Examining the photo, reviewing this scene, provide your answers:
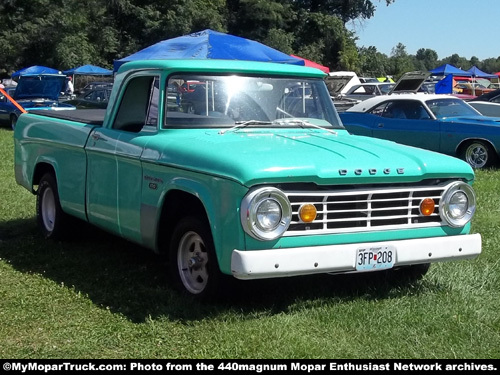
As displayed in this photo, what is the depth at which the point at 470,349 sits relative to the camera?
4.44 metres

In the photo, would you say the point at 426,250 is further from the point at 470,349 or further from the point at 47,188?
the point at 47,188

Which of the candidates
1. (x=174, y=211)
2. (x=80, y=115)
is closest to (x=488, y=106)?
(x=80, y=115)

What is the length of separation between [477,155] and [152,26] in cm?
3466

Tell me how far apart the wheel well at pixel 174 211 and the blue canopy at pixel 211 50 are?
9.17 m

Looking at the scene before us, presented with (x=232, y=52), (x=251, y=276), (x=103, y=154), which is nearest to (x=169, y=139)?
(x=103, y=154)

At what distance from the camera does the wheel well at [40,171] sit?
7.62m

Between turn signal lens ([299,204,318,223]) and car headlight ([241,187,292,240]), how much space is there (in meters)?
0.11

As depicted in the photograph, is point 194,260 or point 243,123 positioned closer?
point 194,260

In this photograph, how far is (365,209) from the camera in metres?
4.99

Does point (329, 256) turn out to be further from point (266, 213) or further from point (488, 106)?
point (488, 106)

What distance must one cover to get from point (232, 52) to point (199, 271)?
1024cm

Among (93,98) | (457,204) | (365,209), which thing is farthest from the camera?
(93,98)

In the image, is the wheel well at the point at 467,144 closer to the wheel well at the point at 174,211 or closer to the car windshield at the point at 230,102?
the car windshield at the point at 230,102

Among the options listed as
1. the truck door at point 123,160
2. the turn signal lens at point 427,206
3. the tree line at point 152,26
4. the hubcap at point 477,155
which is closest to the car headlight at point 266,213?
the turn signal lens at point 427,206
